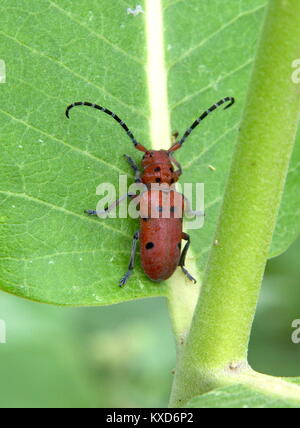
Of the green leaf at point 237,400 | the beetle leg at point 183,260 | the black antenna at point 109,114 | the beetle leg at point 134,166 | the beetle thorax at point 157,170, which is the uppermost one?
the beetle thorax at point 157,170

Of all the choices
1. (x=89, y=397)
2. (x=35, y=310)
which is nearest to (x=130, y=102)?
(x=35, y=310)

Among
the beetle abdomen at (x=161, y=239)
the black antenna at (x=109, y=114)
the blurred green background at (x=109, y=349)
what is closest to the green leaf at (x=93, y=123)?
the black antenna at (x=109, y=114)

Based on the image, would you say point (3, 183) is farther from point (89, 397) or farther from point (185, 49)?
point (89, 397)

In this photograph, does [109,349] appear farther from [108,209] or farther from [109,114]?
[109,114]

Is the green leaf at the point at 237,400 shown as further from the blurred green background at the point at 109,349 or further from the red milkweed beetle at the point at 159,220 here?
the blurred green background at the point at 109,349

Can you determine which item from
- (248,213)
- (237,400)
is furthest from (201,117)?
(237,400)

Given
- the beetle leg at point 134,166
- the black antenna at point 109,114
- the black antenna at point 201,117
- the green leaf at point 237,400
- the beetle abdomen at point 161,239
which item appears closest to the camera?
the green leaf at point 237,400
